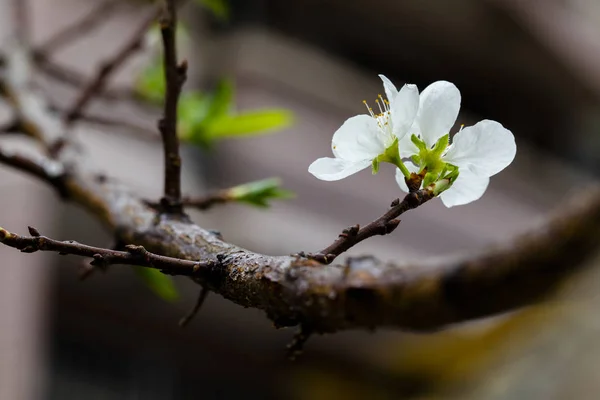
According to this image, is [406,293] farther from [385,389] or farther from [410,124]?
[385,389]

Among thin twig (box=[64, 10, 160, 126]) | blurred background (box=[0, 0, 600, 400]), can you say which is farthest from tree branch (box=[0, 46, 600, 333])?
blurred background (box=[0, 0, 600, 400])

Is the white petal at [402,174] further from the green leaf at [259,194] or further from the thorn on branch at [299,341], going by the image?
the green leaf at [259,194]

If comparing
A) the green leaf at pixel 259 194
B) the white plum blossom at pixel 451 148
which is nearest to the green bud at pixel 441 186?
the white plum blossom at pixel 451 148

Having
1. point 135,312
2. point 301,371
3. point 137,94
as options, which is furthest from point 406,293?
point 301,371

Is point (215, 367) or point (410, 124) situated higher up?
point (215, 367)

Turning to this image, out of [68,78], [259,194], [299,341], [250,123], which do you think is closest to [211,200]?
[259,194]

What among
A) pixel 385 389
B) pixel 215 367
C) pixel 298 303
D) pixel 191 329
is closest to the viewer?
pixel 298 303

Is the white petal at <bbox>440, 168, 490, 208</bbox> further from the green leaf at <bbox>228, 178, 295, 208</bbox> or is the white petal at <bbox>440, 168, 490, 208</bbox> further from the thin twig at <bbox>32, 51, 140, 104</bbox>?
the thin twig at <bbox>32, 51, 140, 104</bbox>
